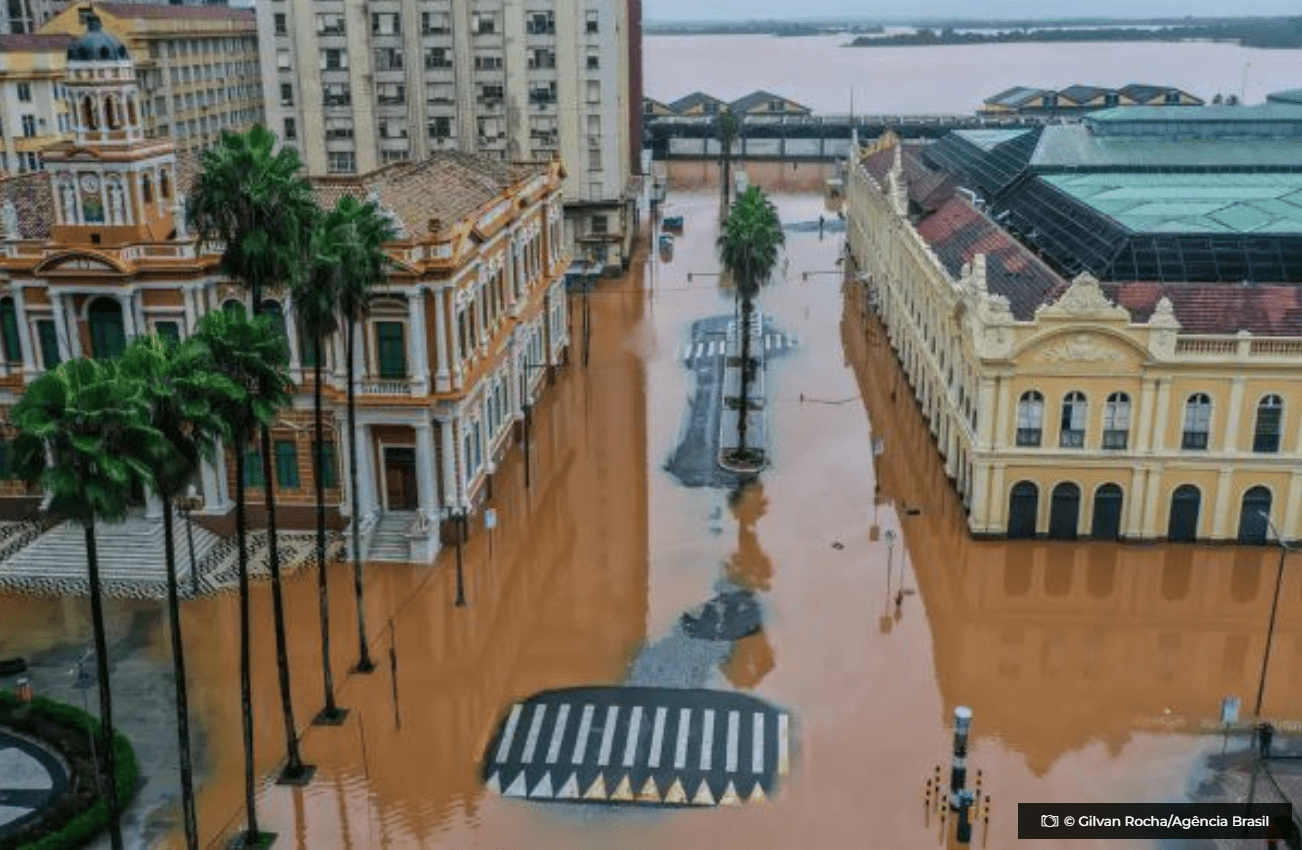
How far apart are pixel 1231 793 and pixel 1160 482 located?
19.1 metres

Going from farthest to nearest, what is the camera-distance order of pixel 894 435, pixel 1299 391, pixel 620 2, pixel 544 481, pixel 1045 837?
pixel 620 2 < pixel 894 435 < pixel 544 481 < pixel 1299 391 < pixel 1045 837

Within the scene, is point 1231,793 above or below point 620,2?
below

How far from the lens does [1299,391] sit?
2063 inches

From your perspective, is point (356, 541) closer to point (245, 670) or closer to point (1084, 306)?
point (245, 670)

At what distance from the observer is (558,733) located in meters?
41.3

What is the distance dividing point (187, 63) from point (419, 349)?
92.6 m

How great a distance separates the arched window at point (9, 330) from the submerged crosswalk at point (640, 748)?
29.9m

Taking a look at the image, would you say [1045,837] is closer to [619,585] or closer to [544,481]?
[619,585]

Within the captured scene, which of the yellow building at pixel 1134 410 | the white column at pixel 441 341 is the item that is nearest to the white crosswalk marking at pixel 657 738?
the white column at pixel 441 341

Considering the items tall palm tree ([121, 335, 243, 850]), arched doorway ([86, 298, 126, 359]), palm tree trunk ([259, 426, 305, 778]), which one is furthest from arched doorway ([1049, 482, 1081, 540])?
arched doorway ([86, 298, 126, 359])

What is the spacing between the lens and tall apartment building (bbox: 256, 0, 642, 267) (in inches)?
4203

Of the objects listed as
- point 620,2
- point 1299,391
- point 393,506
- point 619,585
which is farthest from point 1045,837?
point 620,2

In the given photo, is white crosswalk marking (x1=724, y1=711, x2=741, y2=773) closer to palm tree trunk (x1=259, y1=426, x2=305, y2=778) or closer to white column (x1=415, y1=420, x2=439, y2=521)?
palm tree trunk (x1=259, y1=426, x2=305, y2=778)

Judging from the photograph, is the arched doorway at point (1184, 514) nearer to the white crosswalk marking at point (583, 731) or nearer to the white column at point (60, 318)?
the white crosswalk marking at point (583, 731)
